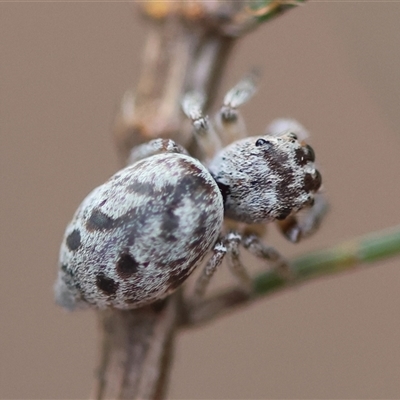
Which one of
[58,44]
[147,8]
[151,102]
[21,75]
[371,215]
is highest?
[58,44]

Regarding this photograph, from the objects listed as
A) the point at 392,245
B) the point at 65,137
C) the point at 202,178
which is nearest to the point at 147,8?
the point at 202,178

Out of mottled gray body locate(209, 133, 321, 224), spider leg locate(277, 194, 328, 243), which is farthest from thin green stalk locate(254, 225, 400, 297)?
spider leg locate(277, 194, 328, 243)

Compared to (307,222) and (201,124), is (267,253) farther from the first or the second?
(201,124)

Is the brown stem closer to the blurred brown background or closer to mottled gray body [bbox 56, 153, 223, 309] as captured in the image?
mottled gray body [bbox 56, 153, 223, 309]

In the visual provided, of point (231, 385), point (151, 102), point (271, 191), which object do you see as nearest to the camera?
point (151, 102)

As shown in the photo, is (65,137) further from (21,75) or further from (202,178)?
(202,178)

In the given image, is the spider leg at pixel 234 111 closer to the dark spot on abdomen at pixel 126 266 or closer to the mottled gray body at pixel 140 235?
the mottled gray body at pixel 140 235

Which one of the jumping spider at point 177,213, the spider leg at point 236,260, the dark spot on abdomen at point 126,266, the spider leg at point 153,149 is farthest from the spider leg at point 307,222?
the dark spot on abdomen at point 126,266
